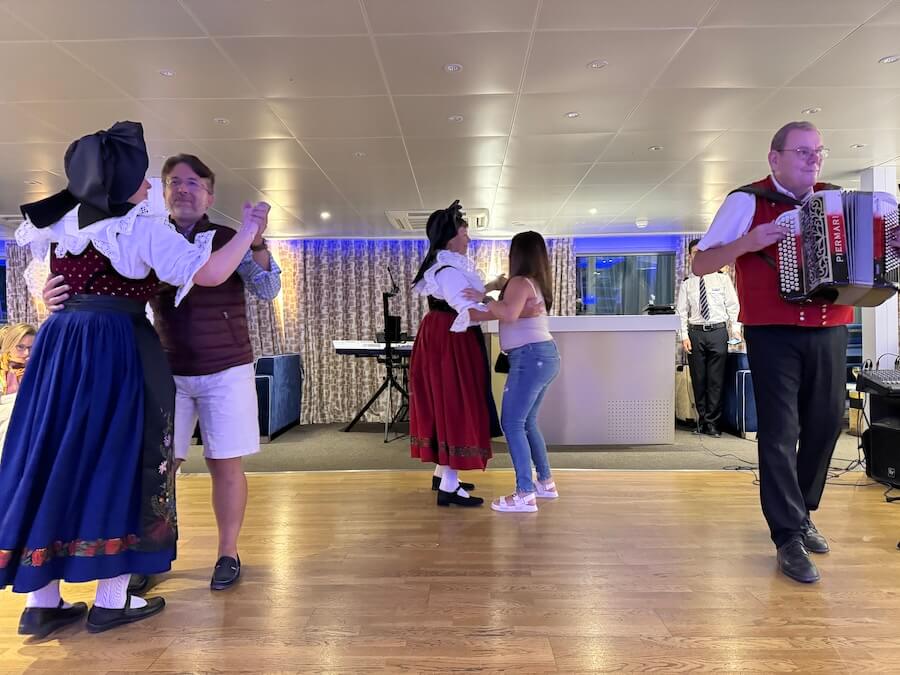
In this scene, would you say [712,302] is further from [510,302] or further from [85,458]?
[85,458]

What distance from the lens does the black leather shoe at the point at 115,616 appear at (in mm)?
1527

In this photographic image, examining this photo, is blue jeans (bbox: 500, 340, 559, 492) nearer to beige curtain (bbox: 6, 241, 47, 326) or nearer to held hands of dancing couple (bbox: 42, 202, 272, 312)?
held hands of dancing couple (bbox: 42, 202, 272, 312)

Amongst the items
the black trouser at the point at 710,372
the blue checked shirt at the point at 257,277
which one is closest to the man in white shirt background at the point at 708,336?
the black trouser at the point at 710,372

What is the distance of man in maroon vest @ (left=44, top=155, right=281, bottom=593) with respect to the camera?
1.77 m

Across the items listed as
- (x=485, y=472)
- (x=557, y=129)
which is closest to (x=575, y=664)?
(x=485, y=472)

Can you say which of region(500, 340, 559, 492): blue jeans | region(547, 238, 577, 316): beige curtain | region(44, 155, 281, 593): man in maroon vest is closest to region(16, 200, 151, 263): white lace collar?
region(44, 155, 281, 593): man in maroon vest

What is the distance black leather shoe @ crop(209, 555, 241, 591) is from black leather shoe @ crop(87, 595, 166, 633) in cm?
20

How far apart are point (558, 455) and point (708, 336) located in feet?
6.85

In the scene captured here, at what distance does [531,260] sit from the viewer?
2607 millimetres

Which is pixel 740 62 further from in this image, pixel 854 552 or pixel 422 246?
pixel 422 246

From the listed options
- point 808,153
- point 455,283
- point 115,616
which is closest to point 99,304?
point 115,616

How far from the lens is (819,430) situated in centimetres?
197

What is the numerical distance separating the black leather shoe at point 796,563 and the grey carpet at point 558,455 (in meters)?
1.76

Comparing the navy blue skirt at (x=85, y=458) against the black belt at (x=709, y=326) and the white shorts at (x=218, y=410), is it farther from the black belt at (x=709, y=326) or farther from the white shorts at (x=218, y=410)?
the black belt at (x=709, y=326)
